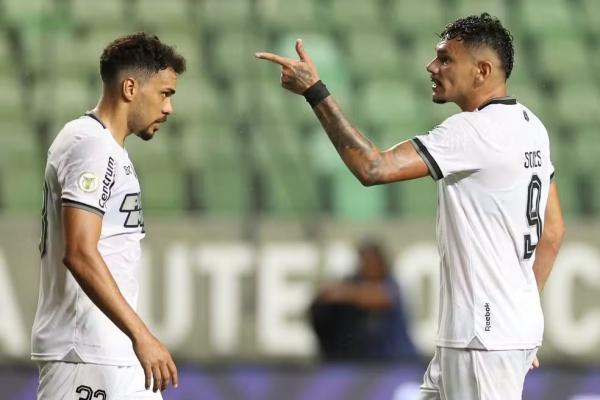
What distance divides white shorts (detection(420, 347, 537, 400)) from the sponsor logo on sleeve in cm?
113

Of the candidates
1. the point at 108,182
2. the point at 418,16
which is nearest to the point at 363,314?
the point at 418,16

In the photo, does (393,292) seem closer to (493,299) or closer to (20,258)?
(20,258)

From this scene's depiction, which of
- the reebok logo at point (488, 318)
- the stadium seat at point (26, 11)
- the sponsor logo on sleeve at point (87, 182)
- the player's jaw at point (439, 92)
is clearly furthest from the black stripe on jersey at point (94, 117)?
the stadium seat at point (26, 11)

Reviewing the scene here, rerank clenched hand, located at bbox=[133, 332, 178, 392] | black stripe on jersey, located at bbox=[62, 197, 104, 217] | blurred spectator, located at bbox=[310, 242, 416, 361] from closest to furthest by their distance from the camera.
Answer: clenched hand, located at bbox=[133, 332, 178, 392]
black stripe on jersey, located at bbox=[62, 197, 104, 217]
blurred spectator, located at bbox=[310, 242, 416, 361]

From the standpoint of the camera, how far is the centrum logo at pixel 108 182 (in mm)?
3430

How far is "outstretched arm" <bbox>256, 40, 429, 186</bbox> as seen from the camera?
3.53 metres

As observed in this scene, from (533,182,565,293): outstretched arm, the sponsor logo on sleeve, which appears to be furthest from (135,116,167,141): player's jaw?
(533,182,565,293): outstretched arm

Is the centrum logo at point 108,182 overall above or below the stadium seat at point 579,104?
below

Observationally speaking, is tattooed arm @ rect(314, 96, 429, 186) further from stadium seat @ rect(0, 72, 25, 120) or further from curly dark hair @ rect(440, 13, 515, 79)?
stadium seat @ rect(0, 72, 25, 120)

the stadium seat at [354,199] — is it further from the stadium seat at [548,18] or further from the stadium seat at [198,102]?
the stadium seat at [548,18]

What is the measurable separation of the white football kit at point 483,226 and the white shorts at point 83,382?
95cm

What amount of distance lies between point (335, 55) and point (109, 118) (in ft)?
14.5

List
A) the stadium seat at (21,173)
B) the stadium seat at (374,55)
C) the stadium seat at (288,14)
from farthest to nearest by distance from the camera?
the stadium seat at (374,55)
the stadium seat at (288,14)
the stadium seat at (21,173)

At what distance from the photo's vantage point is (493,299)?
3.63 meters
